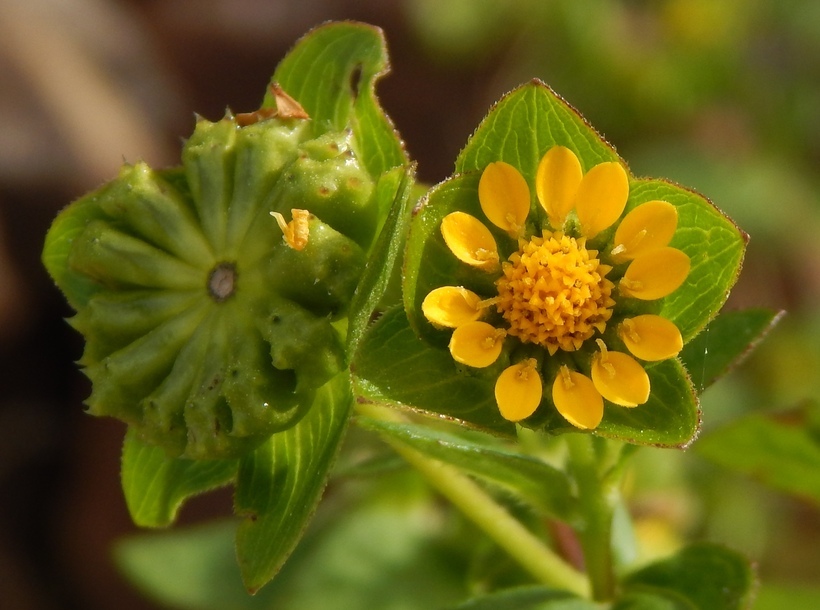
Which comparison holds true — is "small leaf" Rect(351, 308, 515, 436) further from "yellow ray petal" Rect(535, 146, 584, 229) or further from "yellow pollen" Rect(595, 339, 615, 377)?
"yellow ray petal" Rect(535, 146, 584, 229)

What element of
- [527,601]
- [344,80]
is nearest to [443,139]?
[344,80]

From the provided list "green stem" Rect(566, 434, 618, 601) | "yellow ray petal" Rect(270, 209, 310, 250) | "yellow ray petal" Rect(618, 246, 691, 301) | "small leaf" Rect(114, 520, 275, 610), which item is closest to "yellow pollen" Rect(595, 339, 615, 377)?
"yellow ray petal" Rect(618, 246, 691, 301)

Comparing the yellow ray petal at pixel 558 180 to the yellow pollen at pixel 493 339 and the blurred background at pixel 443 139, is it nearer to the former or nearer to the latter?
the yellow pollen at pixel 493 339

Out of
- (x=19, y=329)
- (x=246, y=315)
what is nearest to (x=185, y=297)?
(x=246, y=315)

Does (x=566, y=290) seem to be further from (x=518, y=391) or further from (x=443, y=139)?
(x=443, y=139)

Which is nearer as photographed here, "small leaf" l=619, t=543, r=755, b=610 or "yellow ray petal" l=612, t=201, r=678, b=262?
"yellow ray petal" l=612, t=201, r=678, b=262

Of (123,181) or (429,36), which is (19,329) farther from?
(123,181)
